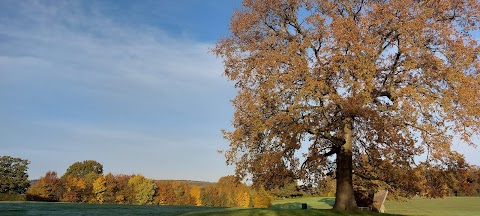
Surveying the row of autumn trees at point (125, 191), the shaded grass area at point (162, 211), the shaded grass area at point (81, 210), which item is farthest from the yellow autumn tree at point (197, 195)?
the shaded grass area at point (162, 211)

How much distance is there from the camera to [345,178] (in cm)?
2598

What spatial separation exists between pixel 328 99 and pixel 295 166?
6.03 metres

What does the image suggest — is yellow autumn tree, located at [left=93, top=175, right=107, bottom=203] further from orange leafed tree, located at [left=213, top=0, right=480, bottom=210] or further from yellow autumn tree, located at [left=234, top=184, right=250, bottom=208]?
orange leafed tree, located at [left=213, top=0, right=480, bottom=210]

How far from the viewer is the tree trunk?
2556 centimetres

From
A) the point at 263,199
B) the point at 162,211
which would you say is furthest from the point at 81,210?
the point at 263,199

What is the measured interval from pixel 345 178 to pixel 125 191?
102 m

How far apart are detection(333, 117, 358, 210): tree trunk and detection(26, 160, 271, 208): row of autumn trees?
75150mm

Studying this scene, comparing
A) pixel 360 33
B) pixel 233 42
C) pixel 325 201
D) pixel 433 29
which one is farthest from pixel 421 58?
pixel 325 201

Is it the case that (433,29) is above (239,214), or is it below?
above

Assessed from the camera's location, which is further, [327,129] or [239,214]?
[327,129]

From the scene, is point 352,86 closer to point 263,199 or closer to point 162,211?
point 162,211

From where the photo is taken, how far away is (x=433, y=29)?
23.9 metres

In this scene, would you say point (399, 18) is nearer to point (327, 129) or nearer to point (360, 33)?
point (360, 33)

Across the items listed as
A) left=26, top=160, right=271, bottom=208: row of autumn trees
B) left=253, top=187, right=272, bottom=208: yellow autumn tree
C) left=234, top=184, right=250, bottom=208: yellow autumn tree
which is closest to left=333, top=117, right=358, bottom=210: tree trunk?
left=26, top=160, right=271, bottom=208: row of autumn trees
